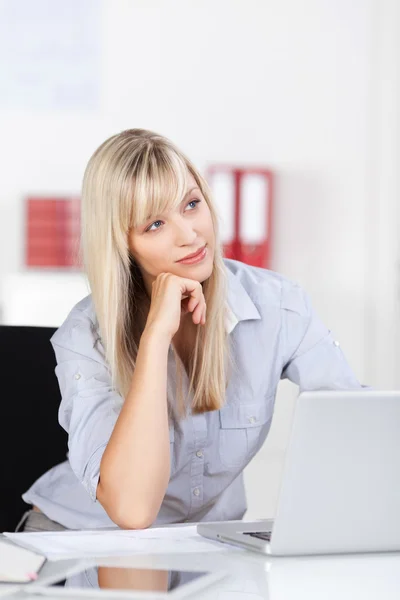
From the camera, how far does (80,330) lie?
5.99ft

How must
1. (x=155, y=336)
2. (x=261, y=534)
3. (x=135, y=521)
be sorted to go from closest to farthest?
(x=261, y=534)
(x=135, y=521)
(x=155, y=336)

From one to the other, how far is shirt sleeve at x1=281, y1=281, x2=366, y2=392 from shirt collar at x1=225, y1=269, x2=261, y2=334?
0.08m

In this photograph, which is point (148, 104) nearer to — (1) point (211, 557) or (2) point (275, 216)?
(2) point (275, 216)

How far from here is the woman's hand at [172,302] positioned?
1.71 m


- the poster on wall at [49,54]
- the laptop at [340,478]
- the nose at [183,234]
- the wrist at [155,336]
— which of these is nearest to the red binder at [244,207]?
the poster on wall at [49,54]

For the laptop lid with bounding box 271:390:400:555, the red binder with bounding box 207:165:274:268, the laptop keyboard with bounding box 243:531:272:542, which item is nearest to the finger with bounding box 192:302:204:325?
the laptop keyboard with bounding box 243:531:272:542

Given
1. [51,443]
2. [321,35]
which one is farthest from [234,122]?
[51,443]

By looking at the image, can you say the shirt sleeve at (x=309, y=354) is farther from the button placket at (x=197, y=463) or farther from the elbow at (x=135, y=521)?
the elbow at (x=135, y=521)

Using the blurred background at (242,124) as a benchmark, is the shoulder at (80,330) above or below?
below

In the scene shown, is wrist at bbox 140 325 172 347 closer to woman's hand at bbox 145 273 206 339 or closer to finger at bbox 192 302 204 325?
woman's hand at bbox 145 273 206 339

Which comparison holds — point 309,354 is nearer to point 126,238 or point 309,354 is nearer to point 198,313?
point 198,313

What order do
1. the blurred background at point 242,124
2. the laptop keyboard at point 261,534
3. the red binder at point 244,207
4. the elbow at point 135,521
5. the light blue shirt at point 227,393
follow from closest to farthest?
1. the laptop keyboard at point 261,534
2. the elbow at point 135,521
3. the light blue shirt at point 227,393
4. the red binder at point 244,207
5. the blurred background at point 242,124

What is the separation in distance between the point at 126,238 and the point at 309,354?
1.51 feet

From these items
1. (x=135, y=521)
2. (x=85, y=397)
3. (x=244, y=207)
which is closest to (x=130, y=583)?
(x=135, y=521)
